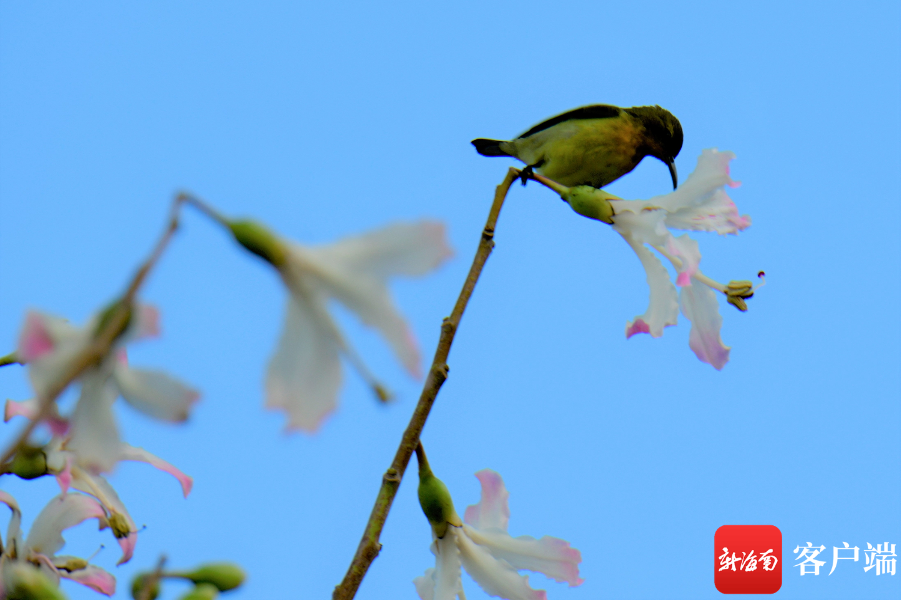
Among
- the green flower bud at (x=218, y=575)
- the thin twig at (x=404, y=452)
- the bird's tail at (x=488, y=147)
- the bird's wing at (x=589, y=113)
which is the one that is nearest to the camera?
the green flower bud at (x=218, y=575)

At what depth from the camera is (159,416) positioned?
83cm

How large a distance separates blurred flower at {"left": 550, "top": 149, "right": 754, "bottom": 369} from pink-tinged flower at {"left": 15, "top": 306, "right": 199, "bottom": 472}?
0.78 meters

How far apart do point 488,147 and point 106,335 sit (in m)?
3.88

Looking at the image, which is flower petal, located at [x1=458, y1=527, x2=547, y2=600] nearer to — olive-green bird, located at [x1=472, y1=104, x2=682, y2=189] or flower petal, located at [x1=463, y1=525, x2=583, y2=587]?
flower petal, located at [x1=463, y1=525, x2=583, y2=587]

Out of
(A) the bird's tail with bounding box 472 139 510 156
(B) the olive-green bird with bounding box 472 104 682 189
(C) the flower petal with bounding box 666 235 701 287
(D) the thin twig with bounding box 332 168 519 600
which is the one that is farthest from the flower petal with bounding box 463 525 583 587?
(A) the bird's tail with bounding box 472 139 510 156

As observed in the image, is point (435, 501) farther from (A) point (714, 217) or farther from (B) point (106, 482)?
(A) point (714, 217)

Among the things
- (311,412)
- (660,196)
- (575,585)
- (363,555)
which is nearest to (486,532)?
(575,585)

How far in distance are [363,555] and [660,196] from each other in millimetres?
755

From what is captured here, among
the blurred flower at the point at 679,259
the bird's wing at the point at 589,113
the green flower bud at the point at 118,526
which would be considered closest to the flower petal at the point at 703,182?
the blurred flower at the point at 679,259

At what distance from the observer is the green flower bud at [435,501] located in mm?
1377

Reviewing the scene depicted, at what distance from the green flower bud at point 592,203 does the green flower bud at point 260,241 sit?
855mm

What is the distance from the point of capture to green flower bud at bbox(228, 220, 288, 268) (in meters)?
Answer: 0.72

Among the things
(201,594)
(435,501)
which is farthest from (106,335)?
(435,501)

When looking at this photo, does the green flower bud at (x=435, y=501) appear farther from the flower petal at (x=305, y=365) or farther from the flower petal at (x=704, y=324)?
the flower petal at (x=305, y=365)
